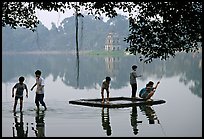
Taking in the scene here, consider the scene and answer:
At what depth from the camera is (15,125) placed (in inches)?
481

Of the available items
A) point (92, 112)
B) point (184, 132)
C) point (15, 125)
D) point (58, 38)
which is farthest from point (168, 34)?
point (58, 38)

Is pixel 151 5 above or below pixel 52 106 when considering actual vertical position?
above

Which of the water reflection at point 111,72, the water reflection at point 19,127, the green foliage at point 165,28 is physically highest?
the green foliage at point 165,28

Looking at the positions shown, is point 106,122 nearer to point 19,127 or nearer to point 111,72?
point 19,127

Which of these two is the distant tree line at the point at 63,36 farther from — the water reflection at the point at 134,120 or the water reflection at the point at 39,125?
the water reflection at the point at 39,125

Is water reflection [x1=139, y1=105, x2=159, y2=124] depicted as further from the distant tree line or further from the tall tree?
the distant tree line

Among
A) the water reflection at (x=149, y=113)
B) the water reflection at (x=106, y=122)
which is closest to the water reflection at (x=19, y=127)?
the water reflection at (x=106, y=122)

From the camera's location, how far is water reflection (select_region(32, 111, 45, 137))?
36.5 ft

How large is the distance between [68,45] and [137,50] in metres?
109

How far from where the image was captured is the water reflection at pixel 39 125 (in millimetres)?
11127

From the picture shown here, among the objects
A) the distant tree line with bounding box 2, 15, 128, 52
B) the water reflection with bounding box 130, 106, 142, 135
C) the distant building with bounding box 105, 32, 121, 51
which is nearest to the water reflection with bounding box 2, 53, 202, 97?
the water reflection with bounding box 130, 106, 142, 135

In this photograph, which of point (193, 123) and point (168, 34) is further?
point (193, 123)

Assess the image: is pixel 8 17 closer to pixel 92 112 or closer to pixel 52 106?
pixel 92 112

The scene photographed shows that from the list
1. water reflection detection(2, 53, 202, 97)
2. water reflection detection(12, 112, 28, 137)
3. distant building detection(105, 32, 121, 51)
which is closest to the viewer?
water reflection detection(12, 112, 28, 137)
